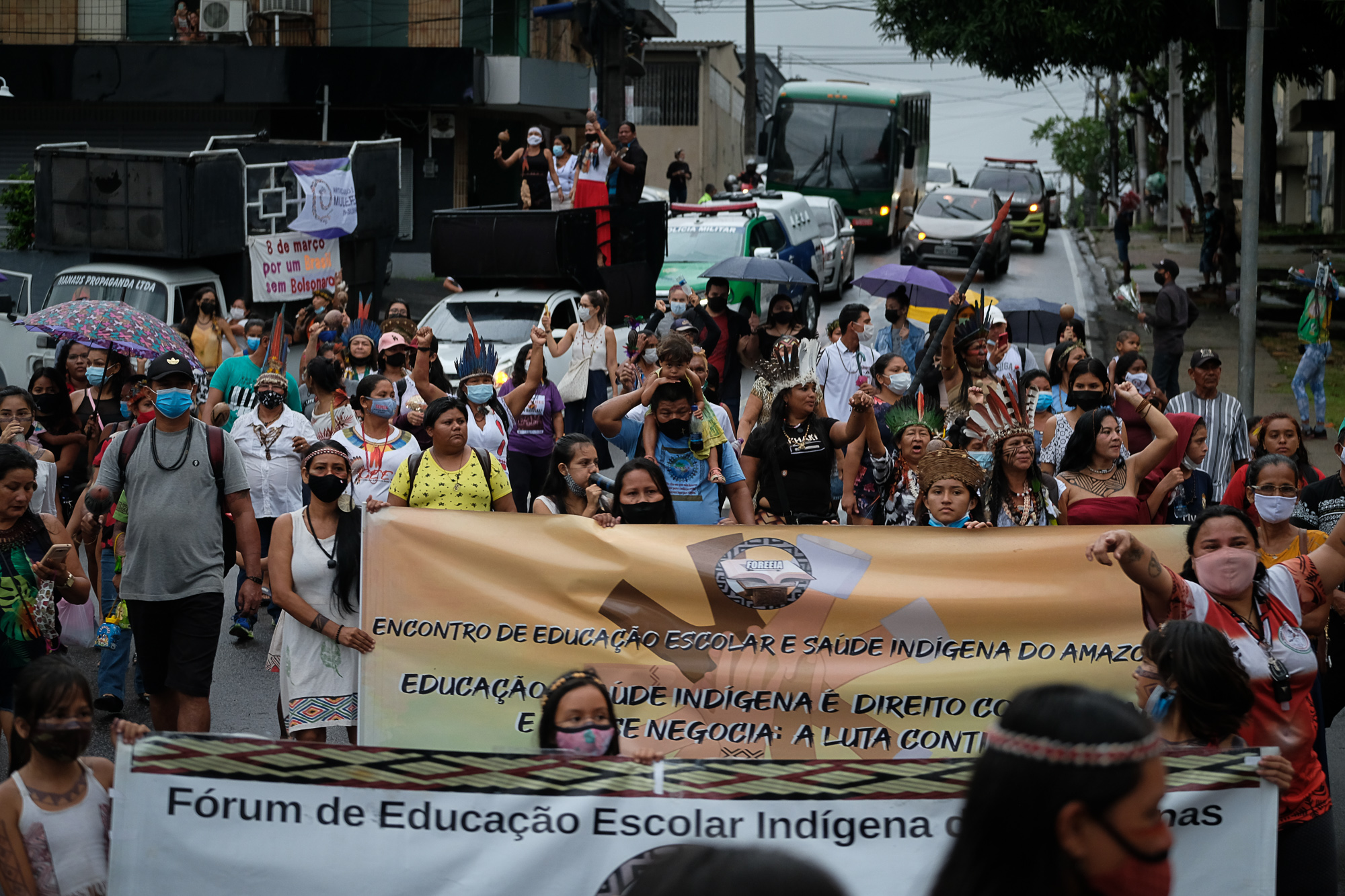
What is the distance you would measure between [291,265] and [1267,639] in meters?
16.0

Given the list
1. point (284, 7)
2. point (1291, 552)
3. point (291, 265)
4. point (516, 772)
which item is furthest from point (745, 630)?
point (284, 7)

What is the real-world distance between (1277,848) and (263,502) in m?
6.23

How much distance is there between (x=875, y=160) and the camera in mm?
33031

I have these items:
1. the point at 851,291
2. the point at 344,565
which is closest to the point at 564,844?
the point at 344,565

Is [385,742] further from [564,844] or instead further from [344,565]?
[564,844]

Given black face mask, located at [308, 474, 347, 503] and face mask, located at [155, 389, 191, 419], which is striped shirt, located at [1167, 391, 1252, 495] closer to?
black face mask, located at [308, 474, 347, 503]

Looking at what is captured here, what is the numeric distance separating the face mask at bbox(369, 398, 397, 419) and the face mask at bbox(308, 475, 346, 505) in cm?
197

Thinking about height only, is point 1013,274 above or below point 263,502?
above

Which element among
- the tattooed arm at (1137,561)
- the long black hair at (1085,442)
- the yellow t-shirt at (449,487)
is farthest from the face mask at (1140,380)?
the tattooed arm at (1137,561)

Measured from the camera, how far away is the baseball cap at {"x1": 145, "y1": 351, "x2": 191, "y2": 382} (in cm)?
645

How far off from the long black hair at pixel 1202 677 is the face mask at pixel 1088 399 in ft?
16.5

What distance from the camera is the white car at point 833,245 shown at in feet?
82.5

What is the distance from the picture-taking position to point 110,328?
31.5ft

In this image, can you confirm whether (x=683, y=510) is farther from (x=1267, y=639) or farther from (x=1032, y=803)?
(x=1032, y=803)
